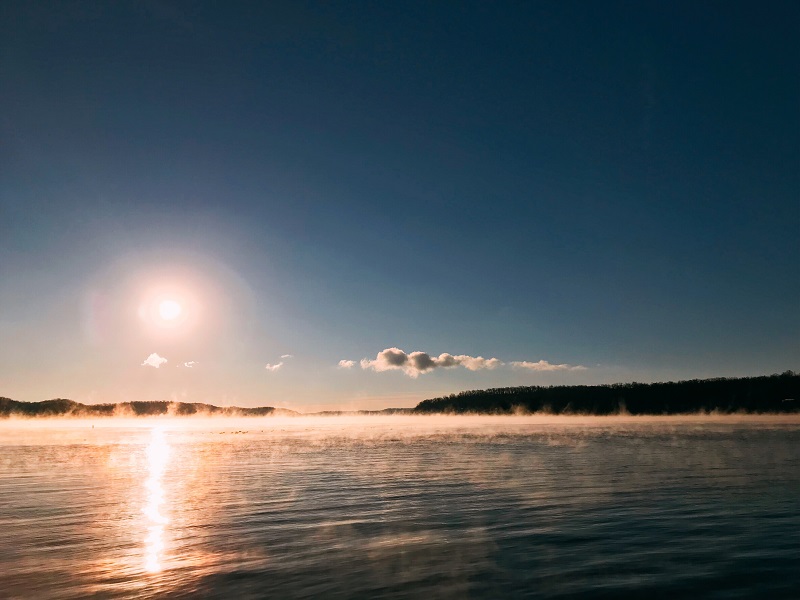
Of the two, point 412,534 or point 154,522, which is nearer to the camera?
point 412,534

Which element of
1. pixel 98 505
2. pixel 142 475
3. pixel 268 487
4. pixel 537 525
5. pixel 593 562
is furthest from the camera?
pixel 142 475

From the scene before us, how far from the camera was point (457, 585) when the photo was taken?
59.8 ft

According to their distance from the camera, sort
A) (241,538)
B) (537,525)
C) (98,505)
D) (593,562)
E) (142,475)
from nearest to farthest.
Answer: (593,562) → (241,538) → (537,525) → (98,505) → (142,475)

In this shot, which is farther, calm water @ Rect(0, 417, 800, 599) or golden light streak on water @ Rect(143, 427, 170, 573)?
golden light streak on water @ Rect(143, 427, 170, 573)

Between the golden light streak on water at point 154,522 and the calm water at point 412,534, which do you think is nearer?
the calm water at point 412,534

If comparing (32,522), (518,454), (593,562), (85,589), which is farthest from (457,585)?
(518,454)

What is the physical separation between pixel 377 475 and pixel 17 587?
34006 mm

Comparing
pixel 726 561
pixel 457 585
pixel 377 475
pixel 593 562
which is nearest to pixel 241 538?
pixel 457 585

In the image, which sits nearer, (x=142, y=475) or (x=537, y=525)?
(x=537, y=525)

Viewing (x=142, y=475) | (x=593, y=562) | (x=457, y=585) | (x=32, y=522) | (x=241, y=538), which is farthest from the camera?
(x=142, y=475)

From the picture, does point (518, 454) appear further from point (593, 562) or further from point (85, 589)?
point (85, 589)

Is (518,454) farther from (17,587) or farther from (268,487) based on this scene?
(17,587)

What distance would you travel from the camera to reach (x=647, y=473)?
1898 inches

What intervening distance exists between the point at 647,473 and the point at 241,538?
3460 centimetres
